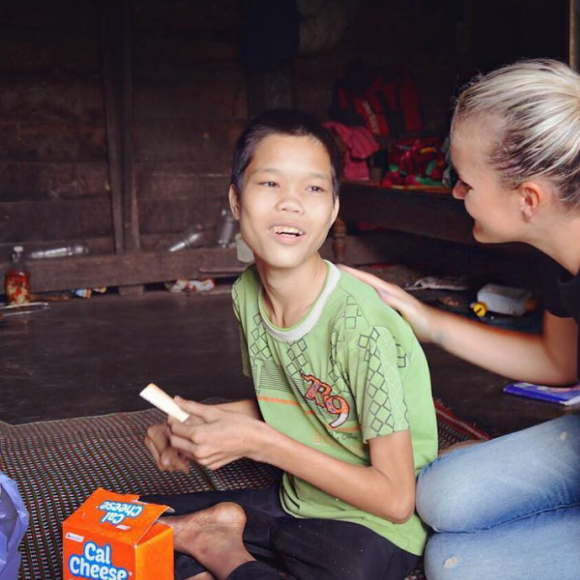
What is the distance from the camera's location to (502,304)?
4.52 meters

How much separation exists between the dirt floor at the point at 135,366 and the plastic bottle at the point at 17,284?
23 cm

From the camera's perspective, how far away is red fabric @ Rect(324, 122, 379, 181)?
5.85 m

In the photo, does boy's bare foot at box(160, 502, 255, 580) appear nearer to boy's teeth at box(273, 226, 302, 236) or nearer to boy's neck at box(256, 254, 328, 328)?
boy's neck at box(256, 254, 328, 328)

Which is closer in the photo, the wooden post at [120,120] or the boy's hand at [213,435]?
the boy's hand at [213,435]

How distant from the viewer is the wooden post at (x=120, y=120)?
550 centimetres

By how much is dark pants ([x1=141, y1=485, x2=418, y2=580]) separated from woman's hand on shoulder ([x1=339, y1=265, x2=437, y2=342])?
1.60ft

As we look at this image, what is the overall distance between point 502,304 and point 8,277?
9.67ft

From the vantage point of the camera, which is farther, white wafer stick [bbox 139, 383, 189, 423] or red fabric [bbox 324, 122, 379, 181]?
red fabric [bbox 324, 122, 379, 181]

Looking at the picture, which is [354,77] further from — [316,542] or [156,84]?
[316,542]

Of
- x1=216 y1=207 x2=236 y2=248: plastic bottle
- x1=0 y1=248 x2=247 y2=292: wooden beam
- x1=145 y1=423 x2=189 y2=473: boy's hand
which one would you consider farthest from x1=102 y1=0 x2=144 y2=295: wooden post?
x1=145 y1=423 x2=189 y2=473: boy's hand

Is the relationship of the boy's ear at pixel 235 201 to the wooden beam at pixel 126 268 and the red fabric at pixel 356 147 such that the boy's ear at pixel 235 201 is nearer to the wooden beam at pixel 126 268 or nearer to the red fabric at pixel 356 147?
the wooden beam at pixel 126 268

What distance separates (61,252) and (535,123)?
4663 millimetres

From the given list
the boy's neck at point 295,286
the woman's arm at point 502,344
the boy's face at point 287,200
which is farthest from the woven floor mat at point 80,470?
the boy's face at point 287,200

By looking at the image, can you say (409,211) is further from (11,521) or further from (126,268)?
(11,521)
